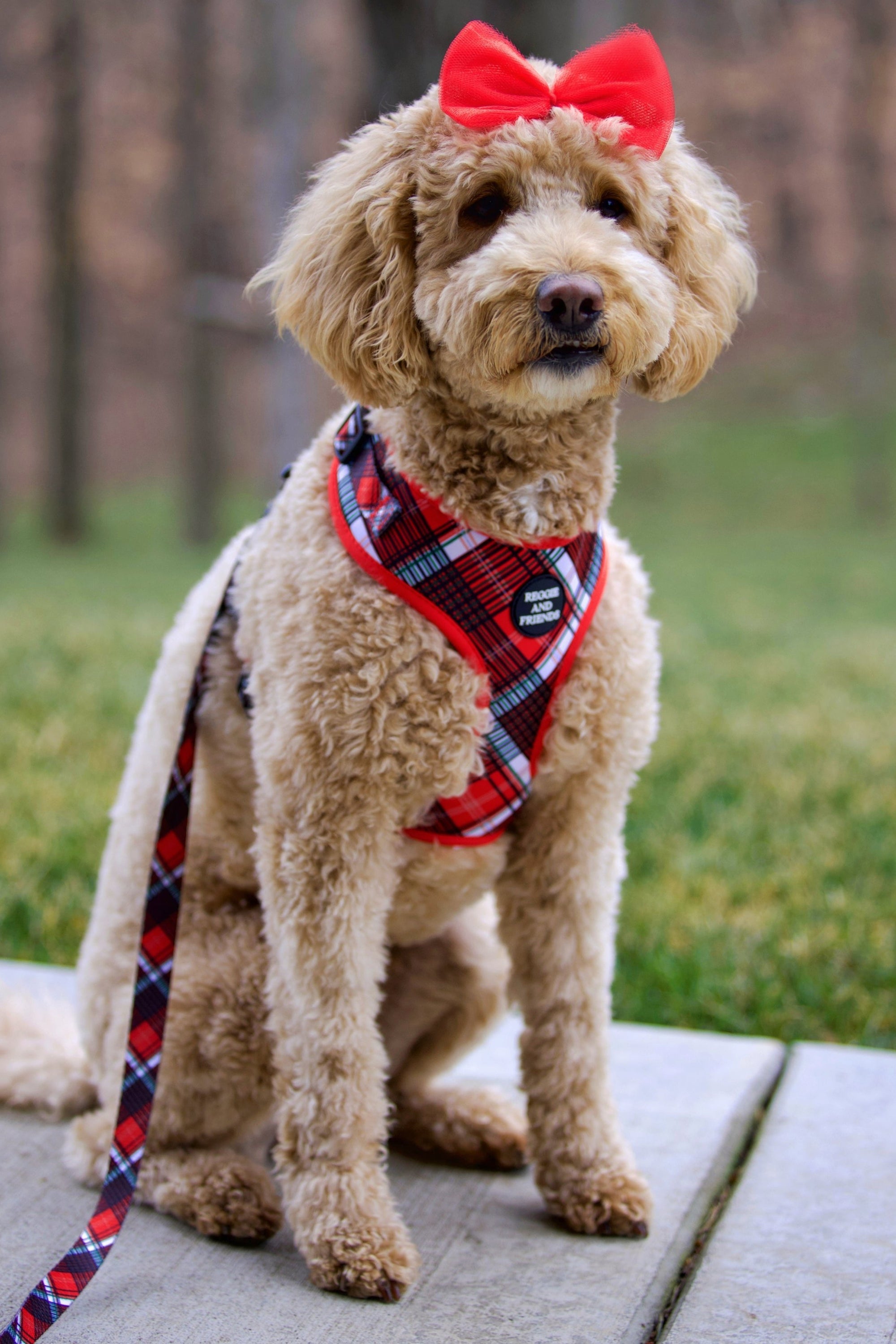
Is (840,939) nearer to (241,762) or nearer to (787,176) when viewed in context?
(241,762)

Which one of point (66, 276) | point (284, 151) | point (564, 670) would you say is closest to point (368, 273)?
point (564, 670)

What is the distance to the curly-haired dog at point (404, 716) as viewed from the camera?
189cm

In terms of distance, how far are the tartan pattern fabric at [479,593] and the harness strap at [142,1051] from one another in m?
0.41

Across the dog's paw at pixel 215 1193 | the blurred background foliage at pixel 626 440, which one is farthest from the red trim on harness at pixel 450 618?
the blurred background foliage at pixel 626 440

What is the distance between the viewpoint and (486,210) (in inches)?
76.2

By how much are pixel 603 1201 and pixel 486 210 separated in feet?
5.32

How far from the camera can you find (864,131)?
1622 cm

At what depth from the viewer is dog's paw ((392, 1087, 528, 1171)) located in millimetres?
2355

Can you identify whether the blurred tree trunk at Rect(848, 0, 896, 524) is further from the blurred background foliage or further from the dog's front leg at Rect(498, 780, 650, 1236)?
the dog's front leg at Rect(498, 780, 650, 1236)

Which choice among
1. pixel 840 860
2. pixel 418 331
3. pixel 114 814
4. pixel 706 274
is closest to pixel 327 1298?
pixel 114 814

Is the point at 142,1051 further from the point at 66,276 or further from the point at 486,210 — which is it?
the point at 66,276

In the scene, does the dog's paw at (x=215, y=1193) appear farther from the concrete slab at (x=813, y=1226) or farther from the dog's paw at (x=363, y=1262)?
the concrete slab at (x=813, y=1226)

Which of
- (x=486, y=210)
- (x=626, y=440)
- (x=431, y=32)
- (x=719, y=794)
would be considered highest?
(x=431, y=32)

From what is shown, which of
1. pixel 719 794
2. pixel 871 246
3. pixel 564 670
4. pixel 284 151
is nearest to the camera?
pixel 564 670
